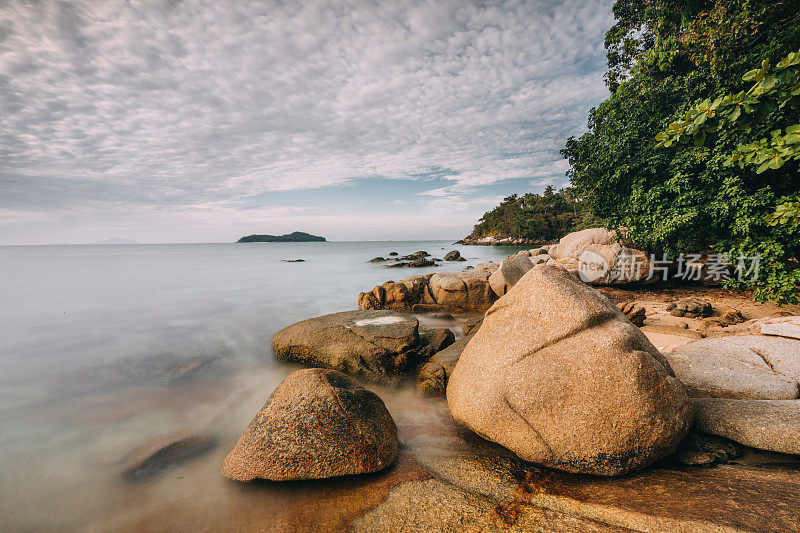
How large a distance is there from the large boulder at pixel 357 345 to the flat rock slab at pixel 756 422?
14.7ft

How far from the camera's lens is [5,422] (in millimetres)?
5273

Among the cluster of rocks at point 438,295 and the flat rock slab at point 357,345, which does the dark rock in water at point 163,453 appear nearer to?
the flat rock slab at point 357,345

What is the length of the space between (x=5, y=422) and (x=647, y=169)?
1704 cm

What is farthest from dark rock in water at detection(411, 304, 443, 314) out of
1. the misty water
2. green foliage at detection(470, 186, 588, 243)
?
green foliage at detection(470, 186, 588, 243)

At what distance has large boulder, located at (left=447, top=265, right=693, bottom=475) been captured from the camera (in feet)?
9.91

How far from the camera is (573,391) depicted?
3178mm

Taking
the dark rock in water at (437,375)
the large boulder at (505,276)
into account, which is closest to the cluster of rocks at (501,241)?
the large boulder at (505,276)

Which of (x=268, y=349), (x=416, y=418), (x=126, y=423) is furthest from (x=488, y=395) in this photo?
→ (x=268, y=349)

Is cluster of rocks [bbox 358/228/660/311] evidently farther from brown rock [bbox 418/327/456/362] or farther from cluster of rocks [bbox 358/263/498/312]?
brown rock [bbox 418/327/456/362]

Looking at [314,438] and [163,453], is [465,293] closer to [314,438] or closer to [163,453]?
[314,438]

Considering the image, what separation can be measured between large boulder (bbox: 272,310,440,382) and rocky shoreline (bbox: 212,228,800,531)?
179 centimetres

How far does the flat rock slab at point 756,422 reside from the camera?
128 inches

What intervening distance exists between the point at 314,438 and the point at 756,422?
481 cm

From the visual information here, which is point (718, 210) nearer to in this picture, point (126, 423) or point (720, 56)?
point (720, 56)
